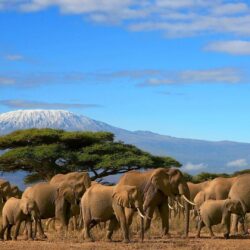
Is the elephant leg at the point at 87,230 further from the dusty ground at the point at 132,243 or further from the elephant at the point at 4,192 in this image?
the elephant at the point at 4,192

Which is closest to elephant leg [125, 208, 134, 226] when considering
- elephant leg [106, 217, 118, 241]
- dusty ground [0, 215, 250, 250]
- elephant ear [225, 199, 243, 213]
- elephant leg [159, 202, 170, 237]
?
dusty ground [0, 215, 250, 250]

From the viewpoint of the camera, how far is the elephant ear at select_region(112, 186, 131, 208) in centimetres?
1959

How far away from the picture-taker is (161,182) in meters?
21.6

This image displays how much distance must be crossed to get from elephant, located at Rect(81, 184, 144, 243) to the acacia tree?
2424 cm

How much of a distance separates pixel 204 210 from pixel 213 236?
79 centimetres

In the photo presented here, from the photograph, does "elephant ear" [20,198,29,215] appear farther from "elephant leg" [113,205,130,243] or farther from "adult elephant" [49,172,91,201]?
"elephant leg" [113,205,130,243]

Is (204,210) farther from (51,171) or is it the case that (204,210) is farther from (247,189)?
(51,171)

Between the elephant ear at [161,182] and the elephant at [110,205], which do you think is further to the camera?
the elephant ear at [161,182]

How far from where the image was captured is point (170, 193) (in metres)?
21.7

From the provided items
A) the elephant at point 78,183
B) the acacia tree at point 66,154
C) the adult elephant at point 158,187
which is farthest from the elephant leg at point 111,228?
the acacia tree at point 66,154

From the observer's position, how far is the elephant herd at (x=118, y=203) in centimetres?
1995

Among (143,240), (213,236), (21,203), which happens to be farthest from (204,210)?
(21,203)

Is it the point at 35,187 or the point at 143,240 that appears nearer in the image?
the point at 143,240

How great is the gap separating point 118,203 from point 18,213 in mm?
3280
